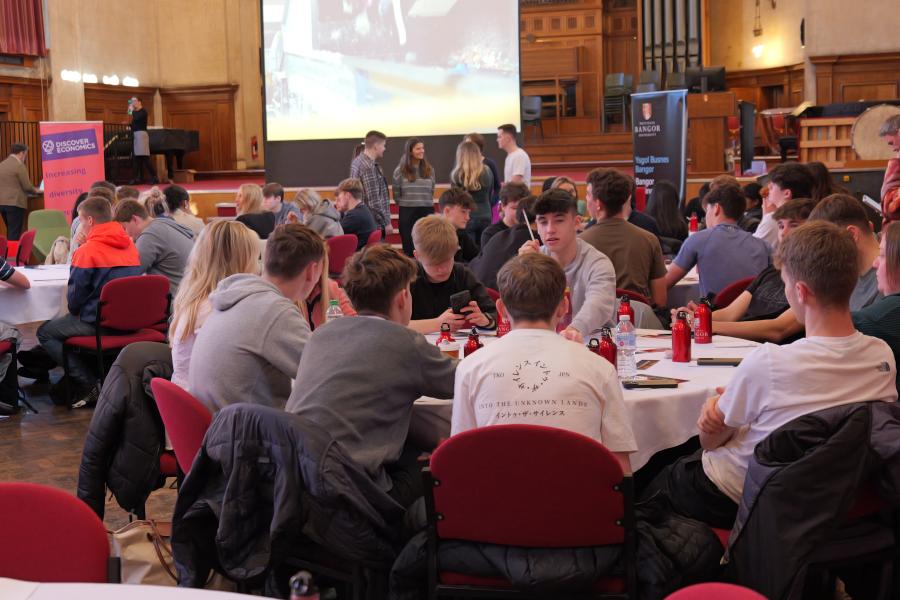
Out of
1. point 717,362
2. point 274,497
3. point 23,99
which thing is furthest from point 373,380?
point 23,99

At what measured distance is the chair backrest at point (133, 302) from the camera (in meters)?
6.09

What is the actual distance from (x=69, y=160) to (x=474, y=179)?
5.25 metres

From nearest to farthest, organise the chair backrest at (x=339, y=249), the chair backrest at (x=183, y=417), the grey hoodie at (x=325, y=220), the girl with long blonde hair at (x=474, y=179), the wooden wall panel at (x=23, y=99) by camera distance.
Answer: the chair backrest at (x=183, y=417)
the chair backrest at (x=339, y=249)
the grey hoodie at (x=325, y=220)
the girl with long blonde hair at (x=474, y=179)
the wooden wall panel at (x=23, y=99)

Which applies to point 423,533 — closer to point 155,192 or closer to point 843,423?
point 843,423

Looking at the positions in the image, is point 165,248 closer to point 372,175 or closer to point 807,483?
point 372,175

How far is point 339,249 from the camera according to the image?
8344 mm

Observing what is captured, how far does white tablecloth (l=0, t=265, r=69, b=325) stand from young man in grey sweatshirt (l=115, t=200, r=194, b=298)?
0.53 meters

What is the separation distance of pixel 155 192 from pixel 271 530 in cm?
587

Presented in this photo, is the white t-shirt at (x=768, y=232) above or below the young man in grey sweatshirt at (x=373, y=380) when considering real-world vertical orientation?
above

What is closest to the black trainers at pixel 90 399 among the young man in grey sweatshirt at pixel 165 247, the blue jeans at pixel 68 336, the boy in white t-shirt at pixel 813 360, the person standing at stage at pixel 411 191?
the blue jeans at pixel 68 336

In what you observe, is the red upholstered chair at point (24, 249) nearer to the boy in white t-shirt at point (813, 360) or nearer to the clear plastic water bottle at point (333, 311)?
the clear plastic water bottle at point (333, 311)

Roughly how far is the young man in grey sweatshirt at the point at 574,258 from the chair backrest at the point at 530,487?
180 centimetres

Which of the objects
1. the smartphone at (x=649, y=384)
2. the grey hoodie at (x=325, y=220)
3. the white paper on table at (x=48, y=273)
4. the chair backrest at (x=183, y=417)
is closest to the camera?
the chair backrest at (x=183, y=417)

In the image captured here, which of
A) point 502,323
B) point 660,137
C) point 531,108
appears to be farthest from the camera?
point 531,108
